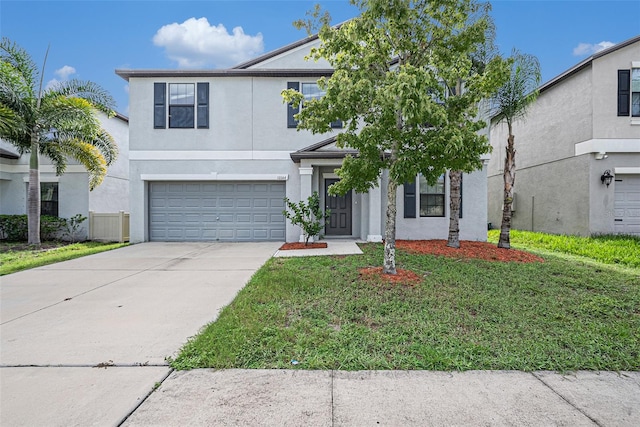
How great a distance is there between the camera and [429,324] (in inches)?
165

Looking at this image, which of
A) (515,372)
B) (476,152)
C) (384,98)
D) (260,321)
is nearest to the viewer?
(515,372)

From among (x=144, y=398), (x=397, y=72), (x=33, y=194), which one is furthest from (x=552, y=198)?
(x=33, y=194)

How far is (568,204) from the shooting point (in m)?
12.9

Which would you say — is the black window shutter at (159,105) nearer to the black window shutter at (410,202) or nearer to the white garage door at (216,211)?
the white garage door at (216,211)

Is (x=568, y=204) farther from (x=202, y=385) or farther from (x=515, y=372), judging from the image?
(x=202, y=385)

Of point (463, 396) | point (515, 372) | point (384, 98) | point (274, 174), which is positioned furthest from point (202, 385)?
point (274, 174)

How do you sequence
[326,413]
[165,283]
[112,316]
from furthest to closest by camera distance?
[165,283], [112,316], [326,413]

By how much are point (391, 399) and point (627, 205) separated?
13924mm

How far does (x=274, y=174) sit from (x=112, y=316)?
322 inches

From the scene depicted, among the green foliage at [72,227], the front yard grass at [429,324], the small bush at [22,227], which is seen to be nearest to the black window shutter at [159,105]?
the green foliage at [72,227]

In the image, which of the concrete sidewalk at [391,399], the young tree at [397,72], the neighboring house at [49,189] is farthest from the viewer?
the neighboring house at [49,189]

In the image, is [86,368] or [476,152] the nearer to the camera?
[86,368]

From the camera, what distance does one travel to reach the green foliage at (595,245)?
9.14 m

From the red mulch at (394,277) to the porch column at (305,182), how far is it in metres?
4.97
